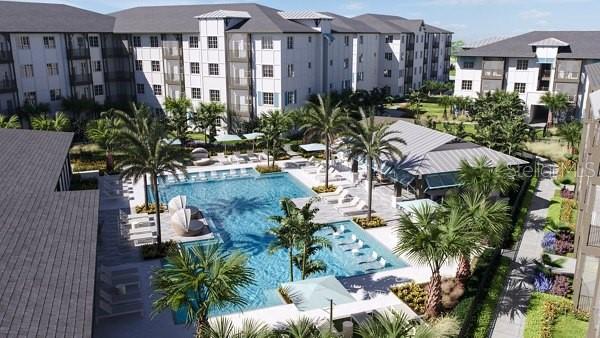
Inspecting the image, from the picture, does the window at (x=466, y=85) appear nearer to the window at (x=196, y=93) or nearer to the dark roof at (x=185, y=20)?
the dark roof at (x=185, y=20)

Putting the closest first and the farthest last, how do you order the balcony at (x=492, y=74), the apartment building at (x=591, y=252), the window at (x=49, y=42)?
the apartment building at (x=591, y=252) < the window at (x=49, y=42) < the balcony at (x=492, y=74)

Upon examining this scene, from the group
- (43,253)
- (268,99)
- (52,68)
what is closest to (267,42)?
(268,99)

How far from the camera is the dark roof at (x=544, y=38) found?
6512cm

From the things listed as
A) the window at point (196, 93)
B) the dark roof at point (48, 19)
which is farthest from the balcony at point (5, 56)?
the window at point (196, 93)

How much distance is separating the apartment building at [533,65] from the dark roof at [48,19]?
51932 mm

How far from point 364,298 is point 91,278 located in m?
13.7

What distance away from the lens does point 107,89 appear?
65312 mm

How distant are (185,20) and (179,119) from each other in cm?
1834

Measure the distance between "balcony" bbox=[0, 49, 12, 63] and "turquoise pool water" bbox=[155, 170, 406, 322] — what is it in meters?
25.1

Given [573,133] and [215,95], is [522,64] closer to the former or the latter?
[573,133]

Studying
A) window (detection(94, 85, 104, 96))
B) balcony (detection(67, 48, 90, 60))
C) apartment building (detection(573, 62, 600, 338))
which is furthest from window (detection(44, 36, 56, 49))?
apartment building (detection(573, 62, 600, 338))

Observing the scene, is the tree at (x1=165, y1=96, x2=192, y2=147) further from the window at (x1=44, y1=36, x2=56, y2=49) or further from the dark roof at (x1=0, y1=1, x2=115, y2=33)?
the dark roof at (x1=0, y1=1, x2=115, y2=33)

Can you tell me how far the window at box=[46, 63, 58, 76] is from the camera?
5727 cm

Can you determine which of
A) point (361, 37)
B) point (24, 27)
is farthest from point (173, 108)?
point (361, 37)
